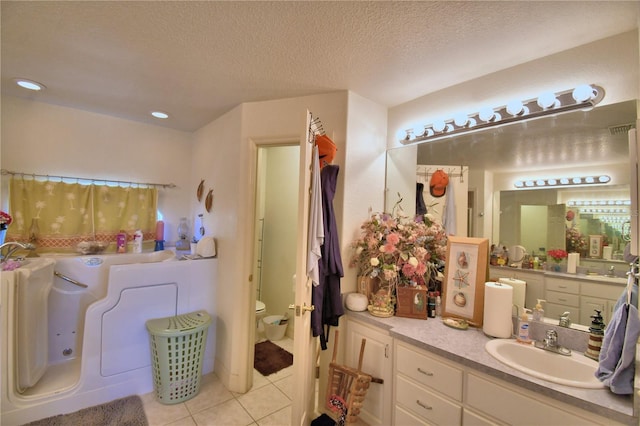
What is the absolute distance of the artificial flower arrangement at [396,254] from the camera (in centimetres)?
194

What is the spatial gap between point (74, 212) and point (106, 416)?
5.99 ft

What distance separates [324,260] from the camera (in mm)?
1827

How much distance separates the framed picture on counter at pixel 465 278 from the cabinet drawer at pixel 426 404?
1.74 feet

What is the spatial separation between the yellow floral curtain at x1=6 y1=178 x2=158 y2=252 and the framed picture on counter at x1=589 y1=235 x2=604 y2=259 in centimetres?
370

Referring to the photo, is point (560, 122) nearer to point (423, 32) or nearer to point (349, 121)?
point (423, 32)

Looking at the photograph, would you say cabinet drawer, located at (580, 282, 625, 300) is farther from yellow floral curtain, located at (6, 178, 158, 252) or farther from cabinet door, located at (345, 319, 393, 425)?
yellow floral curtain, located at (6, 178, 158, 252)

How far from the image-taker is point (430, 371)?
5.03ft

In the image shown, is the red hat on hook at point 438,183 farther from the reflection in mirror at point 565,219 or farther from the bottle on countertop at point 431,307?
the bottle on countertop at point 431,307

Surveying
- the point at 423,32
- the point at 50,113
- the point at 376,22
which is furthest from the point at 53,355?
the point at 423,32

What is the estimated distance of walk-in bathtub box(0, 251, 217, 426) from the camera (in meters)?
1.85

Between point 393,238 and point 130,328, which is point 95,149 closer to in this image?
point 130,328

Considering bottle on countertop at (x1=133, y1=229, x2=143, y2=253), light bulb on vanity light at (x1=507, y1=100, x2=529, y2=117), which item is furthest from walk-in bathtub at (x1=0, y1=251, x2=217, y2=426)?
light bulb on vanity light at (x1=507, y1=100, x2=529, y2=117)

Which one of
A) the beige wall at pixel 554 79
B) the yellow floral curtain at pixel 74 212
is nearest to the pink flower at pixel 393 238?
the beige wall at pixel 554 79

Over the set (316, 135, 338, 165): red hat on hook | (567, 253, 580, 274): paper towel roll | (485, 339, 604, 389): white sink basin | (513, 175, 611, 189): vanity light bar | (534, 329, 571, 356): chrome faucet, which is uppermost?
(316, 135, 338, 165): red hat on hook
